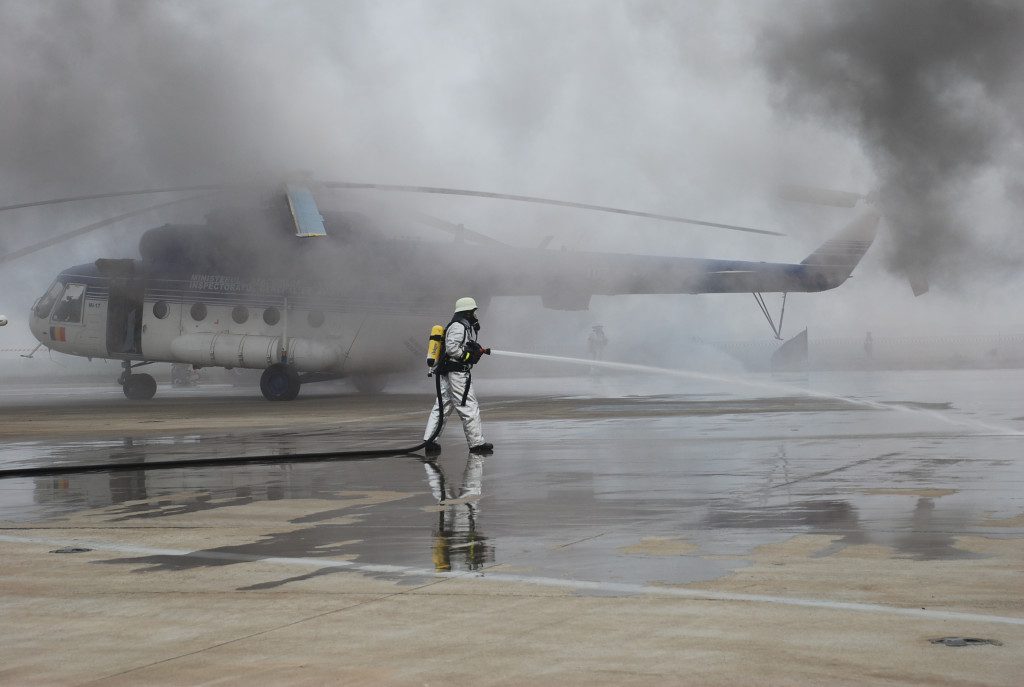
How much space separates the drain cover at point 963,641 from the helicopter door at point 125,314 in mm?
27592

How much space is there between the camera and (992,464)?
36.9 feet

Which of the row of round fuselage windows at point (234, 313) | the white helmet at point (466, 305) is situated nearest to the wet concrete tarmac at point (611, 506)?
the white helmet at point (466, 305)

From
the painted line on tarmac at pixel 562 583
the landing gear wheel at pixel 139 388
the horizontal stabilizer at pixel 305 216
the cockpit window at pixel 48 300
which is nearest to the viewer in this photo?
the painted line on tarmac at pixel 562 583

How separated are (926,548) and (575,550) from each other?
2.03m

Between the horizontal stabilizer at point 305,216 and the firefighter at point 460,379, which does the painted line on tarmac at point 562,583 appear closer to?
the firefighter at point 460,379

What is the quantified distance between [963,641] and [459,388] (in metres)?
9.68

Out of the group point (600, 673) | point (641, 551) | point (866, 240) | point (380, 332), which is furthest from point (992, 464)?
point (380, 332)

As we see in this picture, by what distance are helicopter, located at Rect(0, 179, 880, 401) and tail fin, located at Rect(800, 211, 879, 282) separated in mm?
34

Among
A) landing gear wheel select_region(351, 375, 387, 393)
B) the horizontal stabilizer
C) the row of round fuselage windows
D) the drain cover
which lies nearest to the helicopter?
the row of round fuselage windows

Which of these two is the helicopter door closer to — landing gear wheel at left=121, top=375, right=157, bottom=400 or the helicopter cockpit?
the helicopter cockpit

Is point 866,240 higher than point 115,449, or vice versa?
point 866,240

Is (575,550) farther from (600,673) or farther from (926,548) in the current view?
Result: (600,673)

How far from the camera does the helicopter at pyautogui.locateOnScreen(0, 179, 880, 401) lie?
29234 millimetres

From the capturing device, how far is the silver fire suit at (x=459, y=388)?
13.9m
